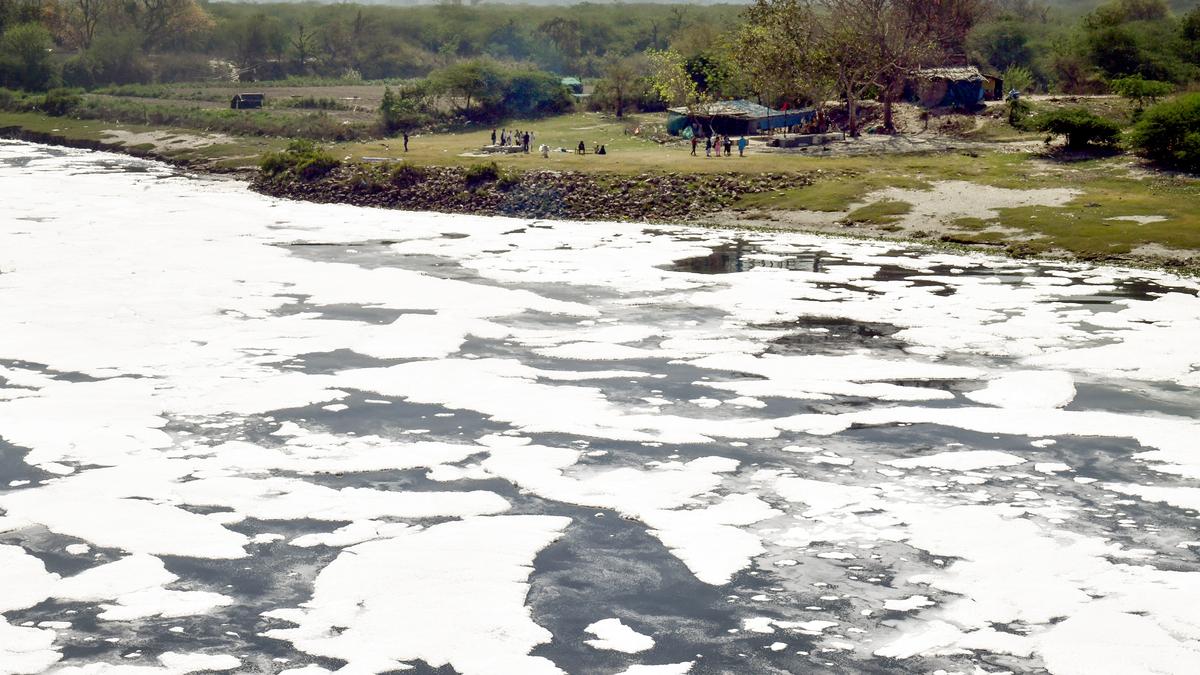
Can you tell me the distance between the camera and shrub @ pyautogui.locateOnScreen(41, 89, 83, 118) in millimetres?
118062

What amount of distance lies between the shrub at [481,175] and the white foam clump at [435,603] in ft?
162

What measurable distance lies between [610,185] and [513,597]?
48.9 metres

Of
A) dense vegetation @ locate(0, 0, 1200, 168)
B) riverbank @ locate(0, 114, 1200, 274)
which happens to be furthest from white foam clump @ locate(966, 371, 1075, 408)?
dense vegetation @ locate(0, 0, 1200, 168)

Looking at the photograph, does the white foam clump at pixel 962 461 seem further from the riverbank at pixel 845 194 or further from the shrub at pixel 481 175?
the shrub at pixel 481 175

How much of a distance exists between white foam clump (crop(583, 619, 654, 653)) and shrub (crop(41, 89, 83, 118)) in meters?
113

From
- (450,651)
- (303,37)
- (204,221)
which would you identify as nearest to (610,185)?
(204,221)

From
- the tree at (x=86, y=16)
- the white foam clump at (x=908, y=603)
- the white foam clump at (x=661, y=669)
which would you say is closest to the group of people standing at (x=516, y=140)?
the white foam clump at (x=908, y=603)

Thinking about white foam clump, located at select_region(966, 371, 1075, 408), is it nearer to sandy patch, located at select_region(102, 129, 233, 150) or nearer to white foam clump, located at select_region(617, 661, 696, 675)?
white foam clump, located at select_region(617, 661, 696, 675)

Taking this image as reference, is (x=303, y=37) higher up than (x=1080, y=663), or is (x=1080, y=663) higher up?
(x=303, y=37)

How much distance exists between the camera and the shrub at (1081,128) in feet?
219

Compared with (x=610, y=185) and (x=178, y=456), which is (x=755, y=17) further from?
(x=178, y=456)

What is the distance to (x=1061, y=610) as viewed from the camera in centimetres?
1800

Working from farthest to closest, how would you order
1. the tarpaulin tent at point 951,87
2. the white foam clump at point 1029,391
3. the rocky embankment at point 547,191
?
1. the tarpaulin tent at point 951,87
2. the rocky embankment at point 547,191
3. the white foam clump at point 1029,391

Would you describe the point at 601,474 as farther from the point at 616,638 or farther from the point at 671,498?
the point at 616,638
